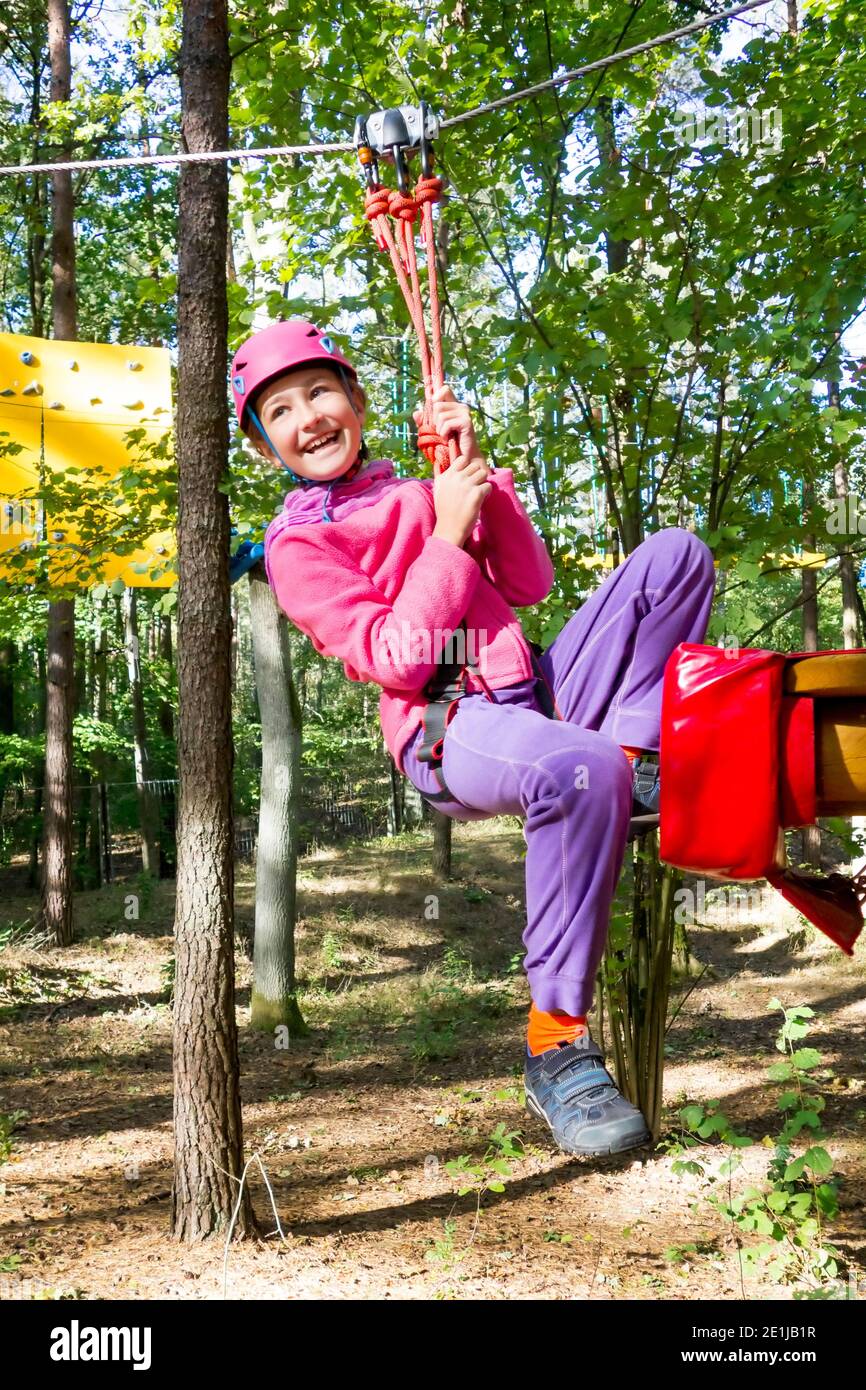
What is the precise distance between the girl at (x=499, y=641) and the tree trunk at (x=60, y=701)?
32.8ft

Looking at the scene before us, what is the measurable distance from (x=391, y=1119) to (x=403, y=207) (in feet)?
22.8

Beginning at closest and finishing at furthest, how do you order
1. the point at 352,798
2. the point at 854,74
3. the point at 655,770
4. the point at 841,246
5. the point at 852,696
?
1. the point at 852,696
2. the point at 655,770
3. the point at 841,246
4. the point at 854,74
5. the point at 352,798

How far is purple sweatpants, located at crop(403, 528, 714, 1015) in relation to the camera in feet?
6.05

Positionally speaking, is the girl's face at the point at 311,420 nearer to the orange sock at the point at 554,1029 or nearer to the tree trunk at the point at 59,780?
the orange sock at the point at 554,1029

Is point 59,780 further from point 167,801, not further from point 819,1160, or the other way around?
point 819,1160

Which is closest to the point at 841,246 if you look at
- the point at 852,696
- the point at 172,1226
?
the point at 852,696

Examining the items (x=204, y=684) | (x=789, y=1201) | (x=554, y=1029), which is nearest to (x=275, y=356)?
(x=554, y=1029)

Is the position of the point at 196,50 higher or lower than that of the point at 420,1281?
higher

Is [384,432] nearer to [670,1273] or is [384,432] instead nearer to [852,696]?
[670,1273]

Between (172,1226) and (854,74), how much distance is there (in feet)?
21.3

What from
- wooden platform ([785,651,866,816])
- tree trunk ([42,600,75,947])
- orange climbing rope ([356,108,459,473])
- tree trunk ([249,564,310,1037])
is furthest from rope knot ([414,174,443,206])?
tree trunk ([42,600,75,947])

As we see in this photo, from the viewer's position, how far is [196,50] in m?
5.40

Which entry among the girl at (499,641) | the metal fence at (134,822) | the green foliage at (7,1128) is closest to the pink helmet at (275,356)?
the girl at (499,641)

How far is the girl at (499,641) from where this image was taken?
1854mm
